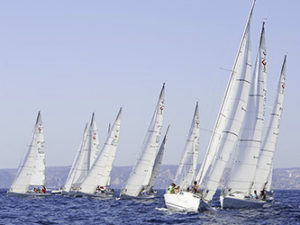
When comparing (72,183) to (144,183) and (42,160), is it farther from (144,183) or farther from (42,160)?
(144,183)

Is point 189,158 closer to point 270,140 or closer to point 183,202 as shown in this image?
point 270,140

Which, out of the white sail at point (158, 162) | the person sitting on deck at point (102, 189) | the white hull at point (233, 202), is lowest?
the person sitting on deck at point (102, 189)

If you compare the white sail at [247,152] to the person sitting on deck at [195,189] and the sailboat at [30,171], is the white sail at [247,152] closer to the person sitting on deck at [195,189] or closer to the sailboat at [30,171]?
the person sitting on deck at [195,189]

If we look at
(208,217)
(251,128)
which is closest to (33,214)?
(208,217)

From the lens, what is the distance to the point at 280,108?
60.4 meters

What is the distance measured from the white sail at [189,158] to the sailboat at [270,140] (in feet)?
26.2

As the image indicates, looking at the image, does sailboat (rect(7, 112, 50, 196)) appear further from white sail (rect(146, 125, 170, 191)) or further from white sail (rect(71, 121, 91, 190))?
white sail (rect(146, 125, 170, 191))

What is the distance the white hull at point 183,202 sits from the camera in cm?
3934

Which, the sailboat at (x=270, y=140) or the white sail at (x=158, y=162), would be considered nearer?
the sailboat at (x=270, y=140)

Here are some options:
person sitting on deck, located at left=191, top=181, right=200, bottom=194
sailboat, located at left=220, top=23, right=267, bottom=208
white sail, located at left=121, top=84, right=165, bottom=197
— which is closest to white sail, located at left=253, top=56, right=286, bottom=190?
sailboat, located at left=220, top=23, right=267, bottom=208

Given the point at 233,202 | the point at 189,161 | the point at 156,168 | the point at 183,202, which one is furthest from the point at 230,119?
the point at 156,168

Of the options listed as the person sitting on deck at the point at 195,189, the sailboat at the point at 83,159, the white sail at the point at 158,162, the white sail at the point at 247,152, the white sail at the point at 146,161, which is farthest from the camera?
the sailboat at the point at 83,159

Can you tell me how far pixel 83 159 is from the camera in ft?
246

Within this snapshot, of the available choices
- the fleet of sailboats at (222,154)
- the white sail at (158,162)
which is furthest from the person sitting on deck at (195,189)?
the white sail at (158,162)
